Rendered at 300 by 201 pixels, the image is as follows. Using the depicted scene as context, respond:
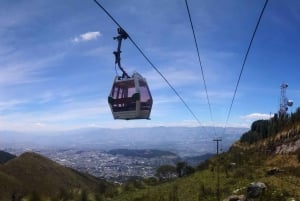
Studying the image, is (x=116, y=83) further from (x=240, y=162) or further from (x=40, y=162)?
(x=40, y=162)

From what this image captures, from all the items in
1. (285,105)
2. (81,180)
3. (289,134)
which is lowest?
(81,180)

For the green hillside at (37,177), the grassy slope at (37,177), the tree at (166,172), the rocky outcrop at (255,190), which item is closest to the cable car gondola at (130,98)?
the rocky outcrop at (255,190)

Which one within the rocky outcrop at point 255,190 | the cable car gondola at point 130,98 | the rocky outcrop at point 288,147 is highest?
Result: the cable car gondola at point 130,98

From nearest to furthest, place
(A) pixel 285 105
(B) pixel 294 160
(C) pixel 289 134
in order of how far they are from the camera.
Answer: (B) pixel 294 160, (C) pixel 289 134, (A) pixel 285 105

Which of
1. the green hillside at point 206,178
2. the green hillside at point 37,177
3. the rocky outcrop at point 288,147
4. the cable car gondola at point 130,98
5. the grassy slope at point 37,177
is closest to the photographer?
the cable car gondola at point 130,98

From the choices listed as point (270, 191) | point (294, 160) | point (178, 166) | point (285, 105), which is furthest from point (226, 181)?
point (285, 105)

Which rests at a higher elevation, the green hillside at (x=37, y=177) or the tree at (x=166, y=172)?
the tree at (x=166, y=172)

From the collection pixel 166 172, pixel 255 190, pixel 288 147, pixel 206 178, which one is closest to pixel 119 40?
pixel 255 190

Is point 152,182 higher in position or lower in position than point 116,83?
lower

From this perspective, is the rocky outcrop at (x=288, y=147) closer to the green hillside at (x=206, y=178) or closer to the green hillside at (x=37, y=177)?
the green hillside at (x=206, y=178)
